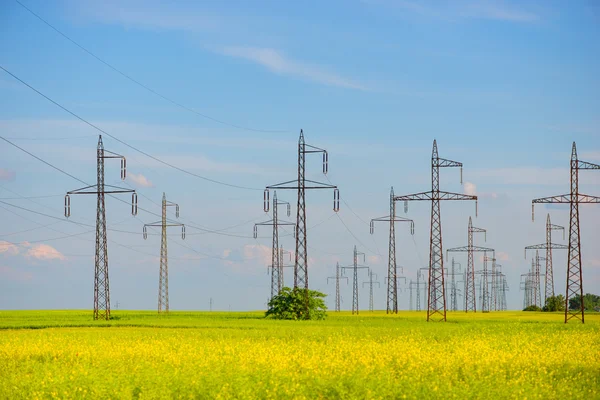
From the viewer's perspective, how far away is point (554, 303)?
141125mm

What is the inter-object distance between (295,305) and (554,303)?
2833 inches

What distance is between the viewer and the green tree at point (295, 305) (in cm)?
8438

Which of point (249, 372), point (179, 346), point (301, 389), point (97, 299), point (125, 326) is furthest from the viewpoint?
point (97, 299)

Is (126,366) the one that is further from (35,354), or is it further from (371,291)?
(371,291)

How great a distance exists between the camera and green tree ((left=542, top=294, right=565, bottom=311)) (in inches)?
5546

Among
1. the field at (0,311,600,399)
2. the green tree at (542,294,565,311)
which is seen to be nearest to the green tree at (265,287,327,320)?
the field at (0,311,600,399)

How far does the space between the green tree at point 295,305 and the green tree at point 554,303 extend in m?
67.6

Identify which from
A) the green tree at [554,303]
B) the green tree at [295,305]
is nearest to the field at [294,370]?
the green tree at [295,305]

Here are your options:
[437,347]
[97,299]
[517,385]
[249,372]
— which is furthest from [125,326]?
[517,385]

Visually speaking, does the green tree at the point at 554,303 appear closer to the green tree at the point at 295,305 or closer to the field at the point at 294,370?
the green tree at the point at 295,305

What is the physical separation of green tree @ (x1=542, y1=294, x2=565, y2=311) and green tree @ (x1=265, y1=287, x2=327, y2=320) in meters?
67.6

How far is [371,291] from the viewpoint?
155 m

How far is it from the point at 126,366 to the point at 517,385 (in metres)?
15.4

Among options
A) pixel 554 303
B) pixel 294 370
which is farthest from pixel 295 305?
pixel 554 303
